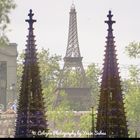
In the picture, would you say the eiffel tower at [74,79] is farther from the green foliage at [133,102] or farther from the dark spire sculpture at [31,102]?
the dark spire sculpture at [31,102]

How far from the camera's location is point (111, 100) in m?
27.2

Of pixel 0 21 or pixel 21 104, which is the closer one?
pixel 21 104

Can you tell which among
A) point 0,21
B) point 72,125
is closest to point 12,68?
point 72,125

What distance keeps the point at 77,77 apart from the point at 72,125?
31.0 m

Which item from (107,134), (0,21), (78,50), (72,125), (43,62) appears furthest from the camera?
(78,50)

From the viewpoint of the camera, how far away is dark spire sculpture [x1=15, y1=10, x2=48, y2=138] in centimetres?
2706

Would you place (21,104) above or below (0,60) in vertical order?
below

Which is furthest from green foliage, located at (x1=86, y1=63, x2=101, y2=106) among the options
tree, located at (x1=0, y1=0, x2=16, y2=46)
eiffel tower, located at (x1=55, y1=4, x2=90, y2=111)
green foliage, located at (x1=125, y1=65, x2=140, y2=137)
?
tree, located at (x1=0, y1=0, x2=16, y2=46)

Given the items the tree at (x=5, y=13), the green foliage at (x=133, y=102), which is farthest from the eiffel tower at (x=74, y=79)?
the tree at (x=5, y=13)

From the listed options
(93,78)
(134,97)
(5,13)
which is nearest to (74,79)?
(93,78)

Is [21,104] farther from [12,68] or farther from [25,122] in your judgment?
[12,68]

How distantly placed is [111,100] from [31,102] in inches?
129

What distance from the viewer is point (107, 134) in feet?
86.9

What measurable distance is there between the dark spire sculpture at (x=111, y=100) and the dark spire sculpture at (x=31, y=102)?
2.41m
